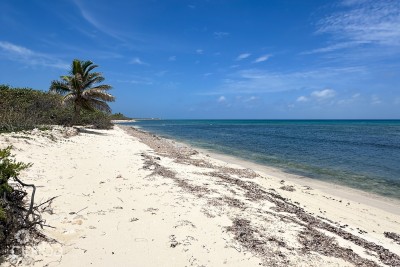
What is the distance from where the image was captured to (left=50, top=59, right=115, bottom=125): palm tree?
2603cm

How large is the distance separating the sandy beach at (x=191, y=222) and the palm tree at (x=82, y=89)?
1639cm

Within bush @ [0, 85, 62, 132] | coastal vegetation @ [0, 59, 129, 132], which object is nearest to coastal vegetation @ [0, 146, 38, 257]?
bush @ [0, 85, 62, 132]

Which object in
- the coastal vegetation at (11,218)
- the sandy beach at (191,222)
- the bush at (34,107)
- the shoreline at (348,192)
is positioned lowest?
the shoreline at (348,192)

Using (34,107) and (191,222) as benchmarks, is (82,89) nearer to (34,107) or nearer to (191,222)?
(34,107)

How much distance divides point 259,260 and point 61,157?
9.71m

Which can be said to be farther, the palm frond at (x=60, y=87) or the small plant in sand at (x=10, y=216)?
the palm frond at (x=60, y=87)

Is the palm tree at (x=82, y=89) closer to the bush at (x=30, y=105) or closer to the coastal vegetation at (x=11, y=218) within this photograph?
the bush at (x=30, y=105)

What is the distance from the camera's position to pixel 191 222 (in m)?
5.86

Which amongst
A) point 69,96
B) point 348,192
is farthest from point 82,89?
point 348,192

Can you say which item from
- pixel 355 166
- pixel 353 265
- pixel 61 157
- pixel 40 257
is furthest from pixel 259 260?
pixel 355 166

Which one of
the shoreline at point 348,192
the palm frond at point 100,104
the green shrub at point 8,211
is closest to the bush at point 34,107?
the palm frond at point 100,104

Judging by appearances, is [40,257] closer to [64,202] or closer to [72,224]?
[72,224]

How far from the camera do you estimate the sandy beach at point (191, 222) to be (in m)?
4.55

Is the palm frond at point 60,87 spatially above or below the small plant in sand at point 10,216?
above
